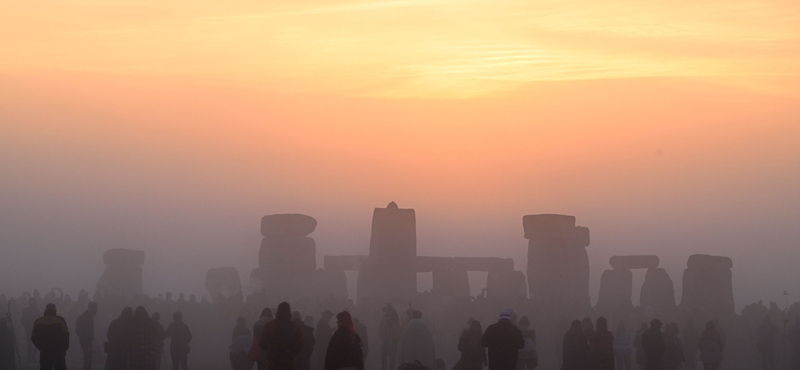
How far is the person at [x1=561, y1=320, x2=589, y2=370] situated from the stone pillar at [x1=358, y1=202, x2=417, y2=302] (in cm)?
1796

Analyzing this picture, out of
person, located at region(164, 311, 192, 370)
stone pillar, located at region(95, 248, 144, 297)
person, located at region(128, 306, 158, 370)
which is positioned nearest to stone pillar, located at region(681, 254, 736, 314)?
stone pillar, located at region(95, 248, 144, 297)

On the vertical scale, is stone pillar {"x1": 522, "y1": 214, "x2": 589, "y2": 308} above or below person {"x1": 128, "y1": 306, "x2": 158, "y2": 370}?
above

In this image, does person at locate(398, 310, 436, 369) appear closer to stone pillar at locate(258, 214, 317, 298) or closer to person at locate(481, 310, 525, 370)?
person at locate(481, 310, 525, 370)

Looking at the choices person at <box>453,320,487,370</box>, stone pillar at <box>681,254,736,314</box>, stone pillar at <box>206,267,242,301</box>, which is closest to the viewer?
person at <box>453,320,487,370</box>

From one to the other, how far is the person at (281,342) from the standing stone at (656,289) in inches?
1175

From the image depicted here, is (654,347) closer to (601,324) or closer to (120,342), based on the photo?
(601,324)

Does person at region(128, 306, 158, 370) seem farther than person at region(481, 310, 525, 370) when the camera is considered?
Yes

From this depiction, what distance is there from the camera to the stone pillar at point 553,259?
122ft

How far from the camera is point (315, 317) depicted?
24625 mm

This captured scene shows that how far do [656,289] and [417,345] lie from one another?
27.3 metres

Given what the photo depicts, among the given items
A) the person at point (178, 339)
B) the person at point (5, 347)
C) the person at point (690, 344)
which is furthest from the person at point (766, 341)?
the person at point (5, 347)

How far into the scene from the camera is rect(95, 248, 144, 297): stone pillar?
1649 inches

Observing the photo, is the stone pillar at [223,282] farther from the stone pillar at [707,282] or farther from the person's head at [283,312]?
the person's head at [283,312]

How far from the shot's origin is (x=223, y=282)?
4378 cm
